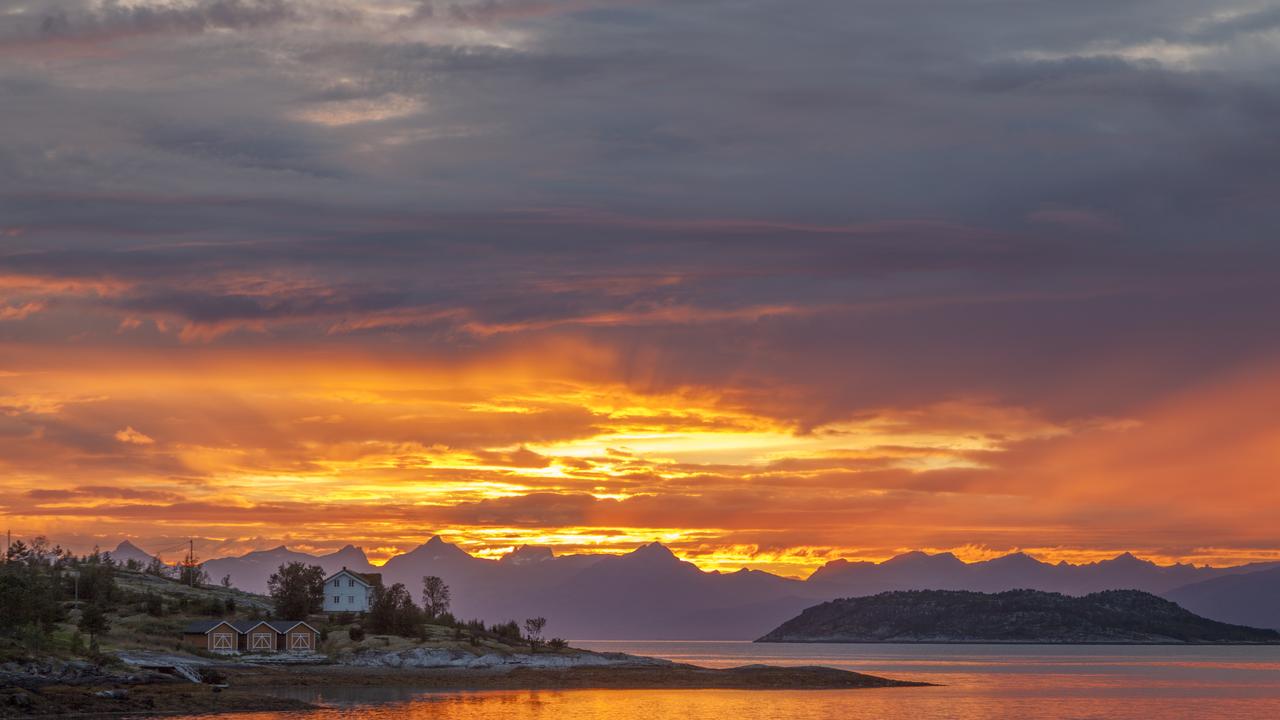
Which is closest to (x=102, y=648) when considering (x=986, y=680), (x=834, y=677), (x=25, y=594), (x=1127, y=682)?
(x=25, y=594)

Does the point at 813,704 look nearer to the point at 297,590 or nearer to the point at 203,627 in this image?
the point at 203,627

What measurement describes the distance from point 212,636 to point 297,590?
27.3 m

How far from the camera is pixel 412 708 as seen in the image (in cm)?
10938

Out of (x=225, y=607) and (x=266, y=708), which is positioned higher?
(x=225, y=607)

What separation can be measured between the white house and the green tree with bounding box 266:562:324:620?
4.87 meters

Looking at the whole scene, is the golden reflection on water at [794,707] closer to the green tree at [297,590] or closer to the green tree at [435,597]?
the green tree at [297,590]

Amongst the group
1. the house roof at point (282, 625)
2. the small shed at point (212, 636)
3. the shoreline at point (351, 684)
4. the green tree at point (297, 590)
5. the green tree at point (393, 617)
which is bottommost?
the shoreline at point (351, 684)

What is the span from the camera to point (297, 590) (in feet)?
557

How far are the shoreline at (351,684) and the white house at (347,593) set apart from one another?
44.3 m

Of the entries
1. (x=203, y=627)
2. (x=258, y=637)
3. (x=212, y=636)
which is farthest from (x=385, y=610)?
(x=203, y=627)

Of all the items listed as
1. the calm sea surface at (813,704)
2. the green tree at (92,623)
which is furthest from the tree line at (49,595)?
the calm sea surface at (813,704)

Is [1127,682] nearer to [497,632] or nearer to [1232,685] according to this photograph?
[1232,685]

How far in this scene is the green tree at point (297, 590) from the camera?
543 ft

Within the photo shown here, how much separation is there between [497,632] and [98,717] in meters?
84.8
